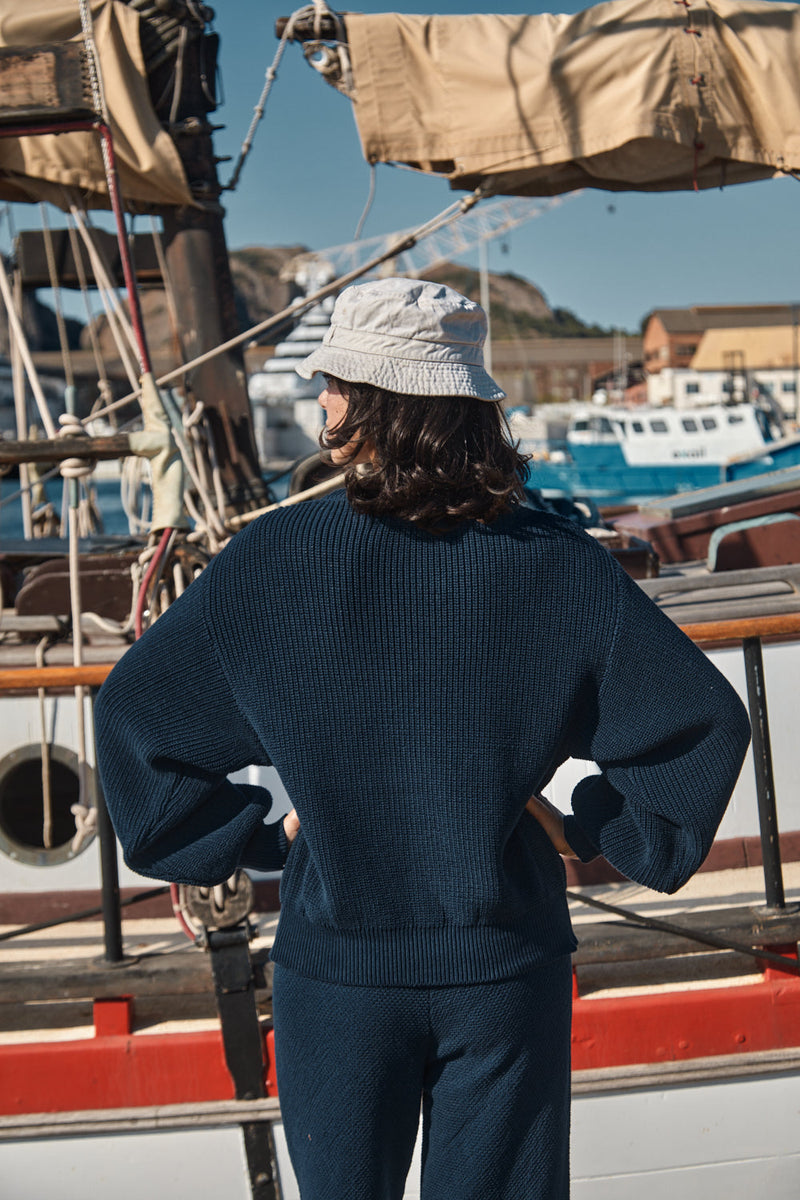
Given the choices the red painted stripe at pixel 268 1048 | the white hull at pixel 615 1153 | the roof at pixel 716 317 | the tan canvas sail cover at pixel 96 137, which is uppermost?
the roof at pixel 716 317

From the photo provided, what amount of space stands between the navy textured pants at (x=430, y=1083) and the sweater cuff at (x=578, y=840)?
0.14 m

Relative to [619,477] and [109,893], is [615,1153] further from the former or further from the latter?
[619,477]

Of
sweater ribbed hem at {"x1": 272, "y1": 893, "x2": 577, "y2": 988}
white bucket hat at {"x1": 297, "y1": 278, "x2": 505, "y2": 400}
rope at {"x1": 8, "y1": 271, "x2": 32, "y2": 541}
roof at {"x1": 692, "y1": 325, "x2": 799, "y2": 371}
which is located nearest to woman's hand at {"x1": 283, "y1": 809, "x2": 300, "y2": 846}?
sweater ribbed hem at {"x1": 272, "y1": 893, "x2": 577, "y2": 988}

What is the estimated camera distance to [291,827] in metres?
1.39

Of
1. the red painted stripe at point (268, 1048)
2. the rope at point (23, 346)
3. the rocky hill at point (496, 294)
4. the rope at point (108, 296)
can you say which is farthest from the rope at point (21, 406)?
the rocky hill at point (496, 294)

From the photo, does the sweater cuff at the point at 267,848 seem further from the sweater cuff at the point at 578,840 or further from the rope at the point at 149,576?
the rope at the point at 149,576

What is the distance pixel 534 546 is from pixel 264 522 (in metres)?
0.33

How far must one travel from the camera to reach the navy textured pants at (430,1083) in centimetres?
123

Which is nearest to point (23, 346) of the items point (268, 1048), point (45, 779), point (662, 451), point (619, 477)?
point (45, 779)

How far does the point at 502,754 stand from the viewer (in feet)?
4.05

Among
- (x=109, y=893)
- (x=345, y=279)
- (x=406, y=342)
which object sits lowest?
(x=109, y=893)

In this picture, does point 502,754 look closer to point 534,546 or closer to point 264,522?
point 534,546

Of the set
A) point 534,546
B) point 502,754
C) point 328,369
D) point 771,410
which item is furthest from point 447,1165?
point 771,410

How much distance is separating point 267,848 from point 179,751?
0.66ft
